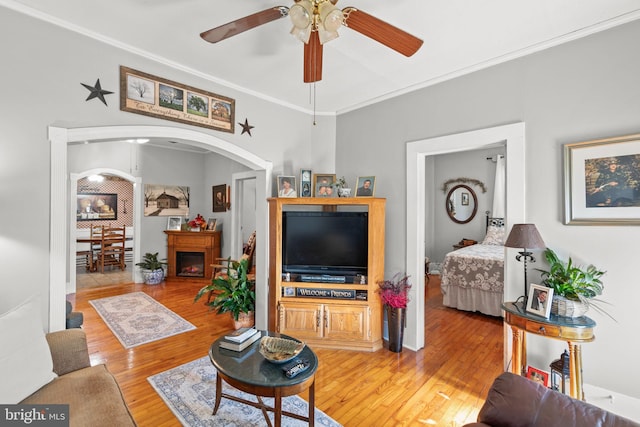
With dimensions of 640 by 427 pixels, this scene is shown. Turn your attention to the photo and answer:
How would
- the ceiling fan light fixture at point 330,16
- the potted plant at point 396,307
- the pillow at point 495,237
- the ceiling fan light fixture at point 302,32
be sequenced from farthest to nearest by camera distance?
1. the pillow at point 495,237
2. the potted plant at point 396,307
3. the ceiling fan light fixture at point 302,32
4. the ceiling fan light fixture at point 330,16

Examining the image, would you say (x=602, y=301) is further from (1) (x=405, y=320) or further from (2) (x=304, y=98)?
(2) (x=304, y=98)

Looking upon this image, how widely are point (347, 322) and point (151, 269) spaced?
178 inches

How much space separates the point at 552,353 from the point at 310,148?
3315 mm

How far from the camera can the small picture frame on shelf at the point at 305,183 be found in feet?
11.9

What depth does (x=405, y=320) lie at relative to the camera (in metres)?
3.22

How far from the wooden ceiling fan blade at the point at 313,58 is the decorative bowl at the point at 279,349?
1.90 metres

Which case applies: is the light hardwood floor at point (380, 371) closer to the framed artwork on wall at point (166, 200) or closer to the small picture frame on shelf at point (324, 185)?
the small picture frame on shelf at point (324, 185)

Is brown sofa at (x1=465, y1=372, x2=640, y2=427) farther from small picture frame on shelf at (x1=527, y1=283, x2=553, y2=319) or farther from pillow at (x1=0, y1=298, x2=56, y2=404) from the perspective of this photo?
pillow at (x1=0, y1=298, x2=56, y2=404)

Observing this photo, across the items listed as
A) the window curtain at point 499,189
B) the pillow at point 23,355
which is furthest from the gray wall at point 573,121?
the window curtain at point 499,189

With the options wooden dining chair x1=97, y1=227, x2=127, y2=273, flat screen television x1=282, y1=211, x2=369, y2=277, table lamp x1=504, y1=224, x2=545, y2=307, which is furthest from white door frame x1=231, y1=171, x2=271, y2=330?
wooden dining chair x1=97, y1=227, x2=127, y2=273

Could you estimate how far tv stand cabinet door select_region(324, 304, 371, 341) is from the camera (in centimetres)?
314

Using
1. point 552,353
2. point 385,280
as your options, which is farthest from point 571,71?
point 385,280

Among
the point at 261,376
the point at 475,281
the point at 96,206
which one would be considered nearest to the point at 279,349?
the point at 261,376

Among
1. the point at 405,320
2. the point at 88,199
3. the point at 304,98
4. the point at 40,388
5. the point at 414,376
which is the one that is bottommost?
the point at 414,376
